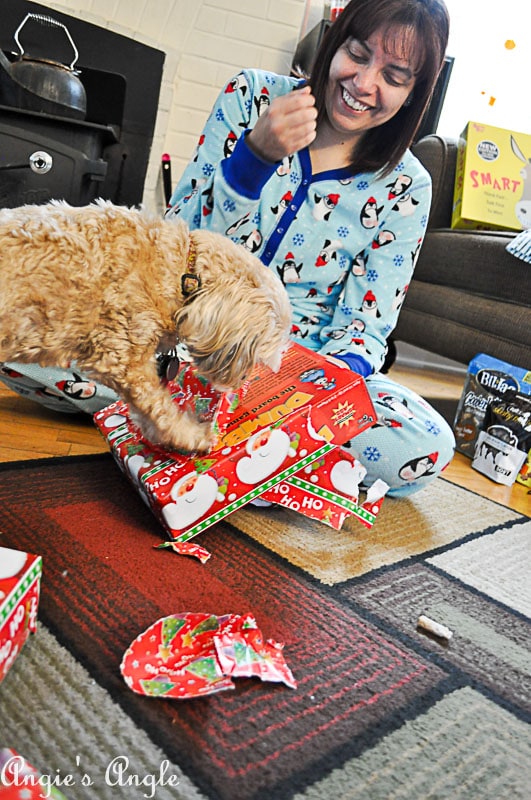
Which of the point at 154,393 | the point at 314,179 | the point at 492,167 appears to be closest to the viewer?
the point at 154,393

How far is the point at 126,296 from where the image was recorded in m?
0.92

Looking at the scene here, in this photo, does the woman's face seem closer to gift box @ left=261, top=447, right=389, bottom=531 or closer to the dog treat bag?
gift box @ left=261, top=447, right=389, bottom=531

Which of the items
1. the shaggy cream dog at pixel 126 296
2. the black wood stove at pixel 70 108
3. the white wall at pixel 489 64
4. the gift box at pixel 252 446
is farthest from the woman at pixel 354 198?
the white wall at pixel 489 64

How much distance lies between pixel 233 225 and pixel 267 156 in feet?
0.61

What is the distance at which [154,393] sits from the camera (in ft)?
3.28

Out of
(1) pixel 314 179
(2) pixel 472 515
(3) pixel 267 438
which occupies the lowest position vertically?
(2) pixel 472 515

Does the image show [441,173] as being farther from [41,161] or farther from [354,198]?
[41,161]

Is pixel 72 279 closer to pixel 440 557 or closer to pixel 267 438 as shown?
pixel 267 438

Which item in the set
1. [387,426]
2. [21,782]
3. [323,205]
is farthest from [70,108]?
[21,782]

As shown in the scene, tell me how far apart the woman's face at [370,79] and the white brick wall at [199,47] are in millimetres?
1985

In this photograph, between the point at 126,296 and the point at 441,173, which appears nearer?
the point at 126,296

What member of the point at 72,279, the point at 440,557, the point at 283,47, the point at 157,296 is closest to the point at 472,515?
the point at 440,557

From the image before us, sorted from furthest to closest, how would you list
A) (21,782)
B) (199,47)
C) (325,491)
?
(199,47), (325,491), (21,782)

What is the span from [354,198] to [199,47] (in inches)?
82.2
